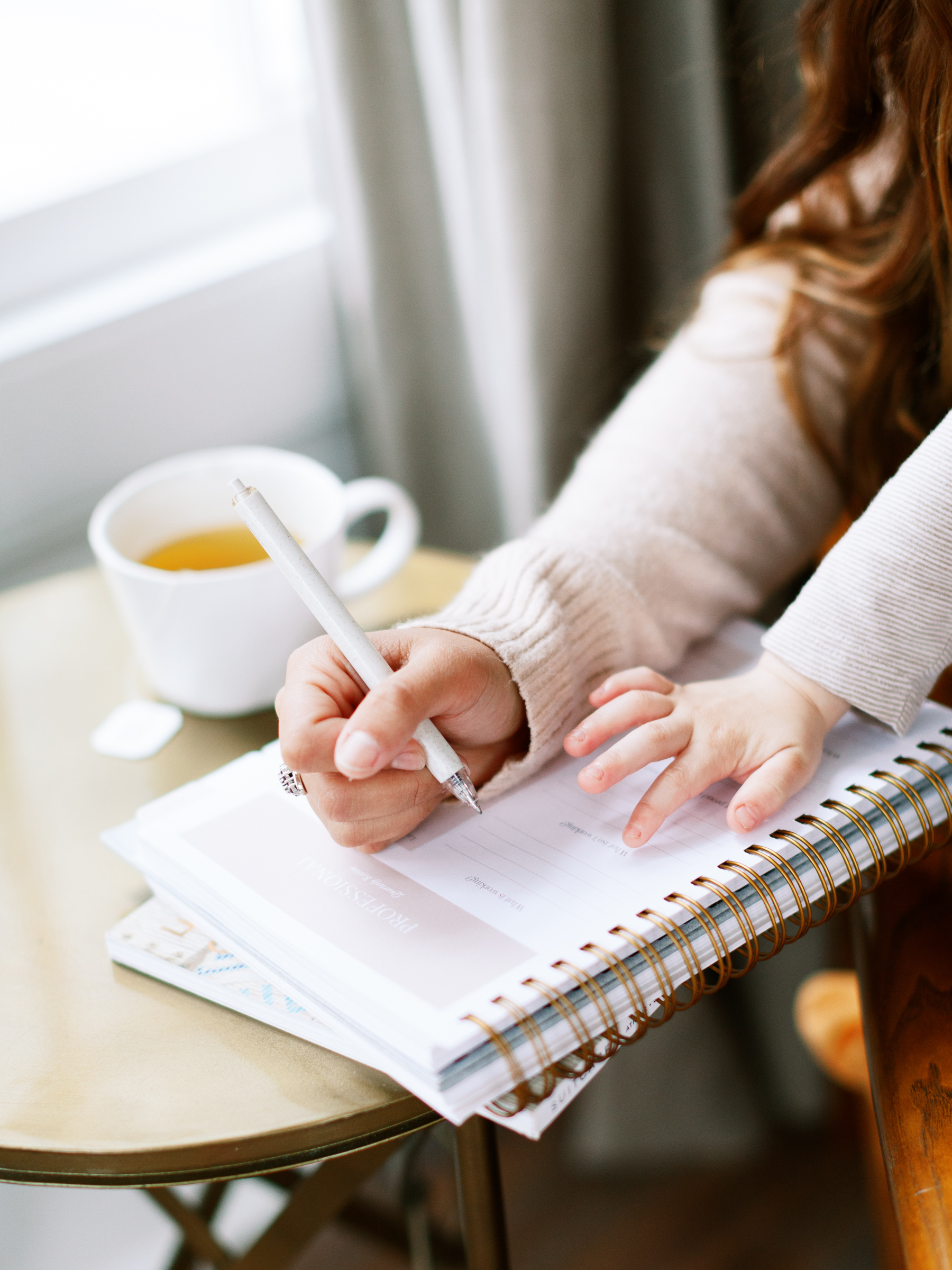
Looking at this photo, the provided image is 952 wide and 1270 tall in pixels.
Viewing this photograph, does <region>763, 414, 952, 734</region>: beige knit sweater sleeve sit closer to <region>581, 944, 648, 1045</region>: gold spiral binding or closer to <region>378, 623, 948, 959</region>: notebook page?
<region>378, 623, 948, 959</region>: notebook page

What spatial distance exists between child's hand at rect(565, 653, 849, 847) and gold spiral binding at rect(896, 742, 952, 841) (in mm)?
39

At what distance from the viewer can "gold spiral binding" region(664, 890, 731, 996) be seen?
0.40m

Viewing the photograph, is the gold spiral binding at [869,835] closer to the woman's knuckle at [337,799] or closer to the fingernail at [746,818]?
the fingernail at [746,818]

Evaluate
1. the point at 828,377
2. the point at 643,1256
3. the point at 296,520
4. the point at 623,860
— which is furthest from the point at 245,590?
the point at 643,1256

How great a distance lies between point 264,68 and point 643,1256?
3.69 feet

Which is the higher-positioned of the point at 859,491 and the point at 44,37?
the point at 44,37

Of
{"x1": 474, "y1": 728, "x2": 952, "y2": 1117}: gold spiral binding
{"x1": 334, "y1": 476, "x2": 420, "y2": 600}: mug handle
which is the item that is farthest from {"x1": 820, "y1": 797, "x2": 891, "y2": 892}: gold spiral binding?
{"x1": 334, "y1": 476, "x2": 420, "y2": 600}: mug handle

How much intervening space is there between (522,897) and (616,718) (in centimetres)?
9

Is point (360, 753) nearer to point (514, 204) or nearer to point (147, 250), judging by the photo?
point (514, 204)

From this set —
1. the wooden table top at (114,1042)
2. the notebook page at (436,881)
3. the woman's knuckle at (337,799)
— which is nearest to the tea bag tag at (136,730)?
the wooden table top at (114,1042)

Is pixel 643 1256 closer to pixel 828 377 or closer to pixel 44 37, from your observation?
pixel 828 377

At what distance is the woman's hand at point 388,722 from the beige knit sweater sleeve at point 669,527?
0.02 meters

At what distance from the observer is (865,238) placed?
69cm

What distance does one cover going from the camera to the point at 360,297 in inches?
35.4
